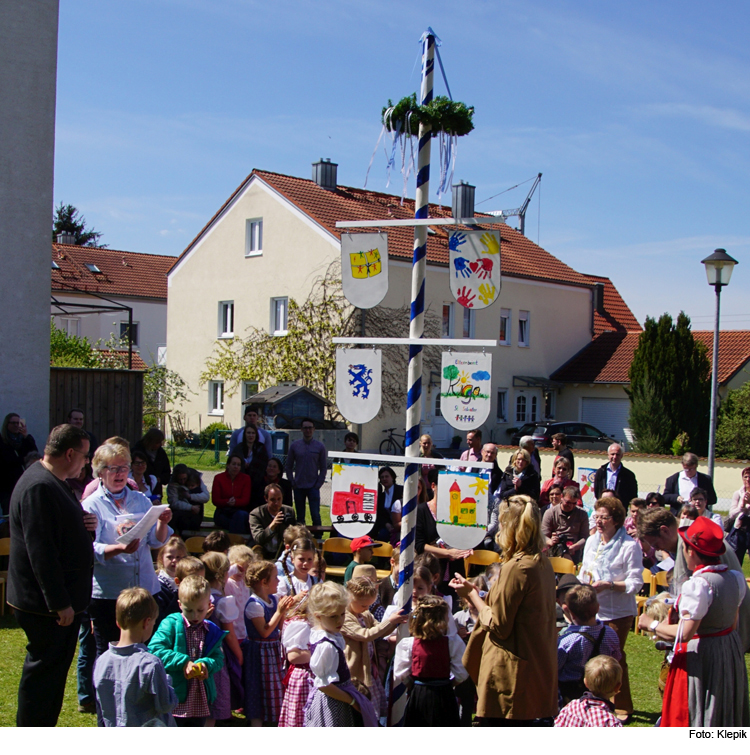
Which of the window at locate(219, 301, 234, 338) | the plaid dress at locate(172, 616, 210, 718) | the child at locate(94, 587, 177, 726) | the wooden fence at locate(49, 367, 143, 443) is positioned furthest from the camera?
the window at locate(219, 301, 234, 338)

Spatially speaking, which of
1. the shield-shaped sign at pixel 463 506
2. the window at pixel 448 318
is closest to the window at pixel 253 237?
the window at pixel 448 318

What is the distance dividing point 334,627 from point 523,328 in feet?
94.9

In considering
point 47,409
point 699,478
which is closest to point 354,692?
point 699,478

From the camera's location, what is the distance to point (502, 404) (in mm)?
31344

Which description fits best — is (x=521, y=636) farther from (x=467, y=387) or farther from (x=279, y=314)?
(x=279, y=314)

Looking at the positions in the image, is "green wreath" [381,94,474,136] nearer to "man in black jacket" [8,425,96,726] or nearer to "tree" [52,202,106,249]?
"man in black jacket" [8,425,96,726]

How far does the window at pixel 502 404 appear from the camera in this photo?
31156 millimetres

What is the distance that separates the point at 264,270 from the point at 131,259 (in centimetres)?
1803

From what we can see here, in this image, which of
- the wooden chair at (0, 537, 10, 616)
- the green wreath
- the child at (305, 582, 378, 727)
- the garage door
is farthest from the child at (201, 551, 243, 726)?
the garage door

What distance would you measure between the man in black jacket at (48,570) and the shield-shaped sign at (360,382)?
5.02 feet

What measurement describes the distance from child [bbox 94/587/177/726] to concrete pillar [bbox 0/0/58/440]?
24.4ft

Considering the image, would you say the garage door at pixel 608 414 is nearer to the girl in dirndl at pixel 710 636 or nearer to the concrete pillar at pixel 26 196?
the concrete pillar at pixel 26 196

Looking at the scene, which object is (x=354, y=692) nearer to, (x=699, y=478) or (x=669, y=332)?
(x=699, y=478)

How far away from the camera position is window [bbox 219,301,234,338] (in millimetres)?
30609
